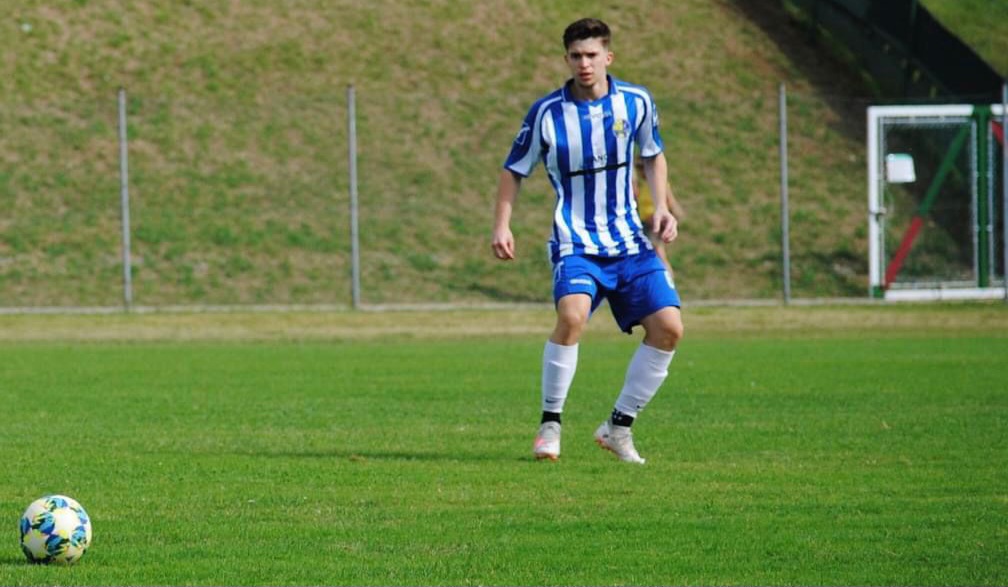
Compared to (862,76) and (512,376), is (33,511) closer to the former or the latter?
(512,376)

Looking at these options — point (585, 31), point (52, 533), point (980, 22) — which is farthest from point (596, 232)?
point (980, 22)

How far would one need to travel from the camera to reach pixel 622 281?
29.8 ft

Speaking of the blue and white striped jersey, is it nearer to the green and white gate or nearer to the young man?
the young man

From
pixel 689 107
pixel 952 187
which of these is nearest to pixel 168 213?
pixel 689 107

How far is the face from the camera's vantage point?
8773 mm

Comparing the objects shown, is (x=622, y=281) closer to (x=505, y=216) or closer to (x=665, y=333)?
(x=665, y=333)

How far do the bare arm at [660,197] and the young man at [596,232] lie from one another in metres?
0.02

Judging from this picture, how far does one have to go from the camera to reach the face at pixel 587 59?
8773 millimetres

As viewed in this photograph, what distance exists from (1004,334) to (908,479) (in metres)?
12.1

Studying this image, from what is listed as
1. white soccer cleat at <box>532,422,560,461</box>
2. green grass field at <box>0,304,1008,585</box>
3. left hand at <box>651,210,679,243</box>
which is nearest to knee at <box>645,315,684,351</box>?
left hand at <box>651,210,679,243</box>

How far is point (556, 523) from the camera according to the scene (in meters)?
6.82

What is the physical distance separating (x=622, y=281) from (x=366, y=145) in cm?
2076

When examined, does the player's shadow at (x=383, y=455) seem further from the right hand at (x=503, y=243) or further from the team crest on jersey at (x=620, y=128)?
the team crest on jersey at (x=620, y=128)

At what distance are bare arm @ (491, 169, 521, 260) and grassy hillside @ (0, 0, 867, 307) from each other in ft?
52.7
